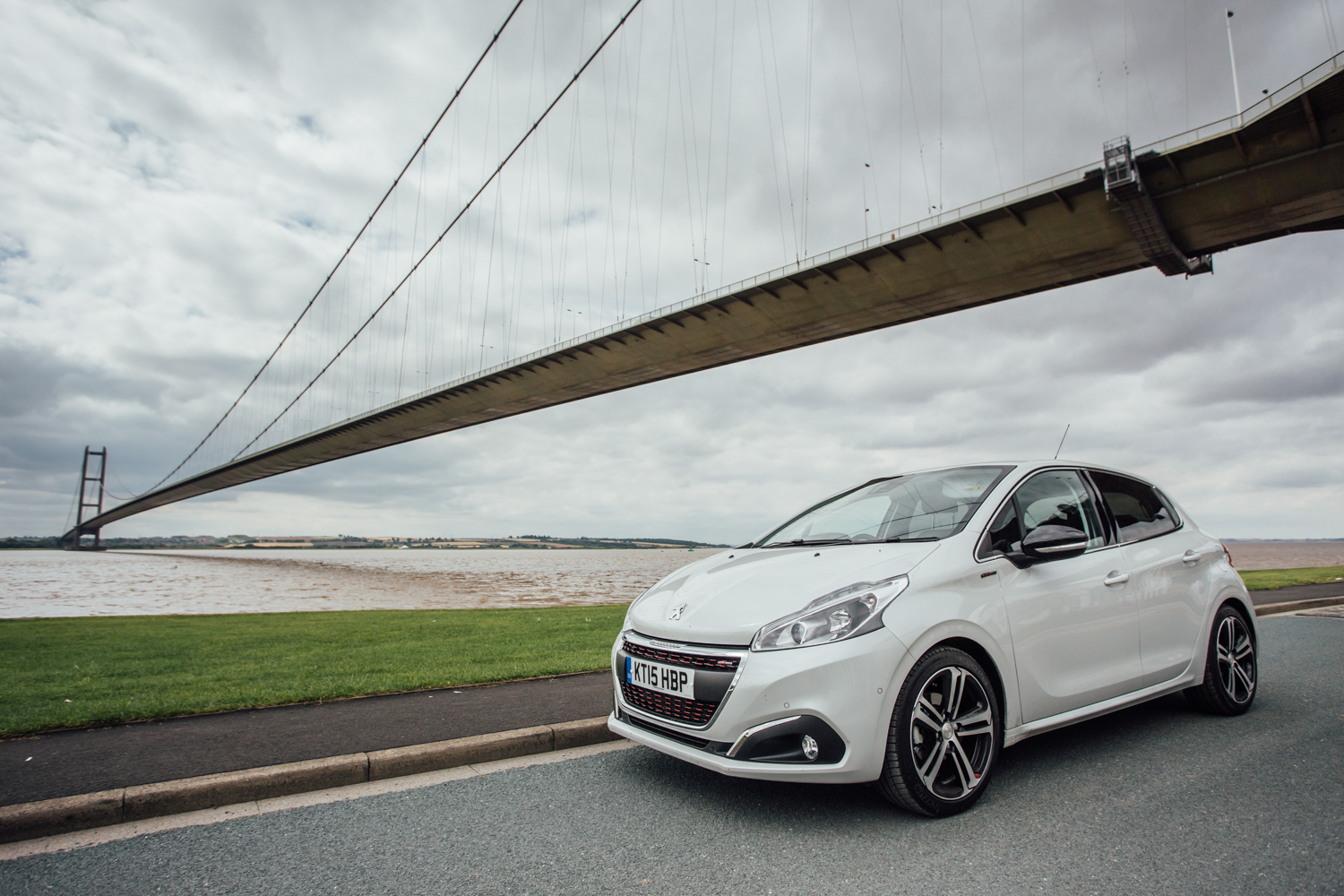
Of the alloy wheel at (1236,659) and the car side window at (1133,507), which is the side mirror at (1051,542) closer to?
the car side window at (1133,507)

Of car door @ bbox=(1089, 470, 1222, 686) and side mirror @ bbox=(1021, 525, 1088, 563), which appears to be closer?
side mirror @ bbox=(1021, 525, 1088, 563)

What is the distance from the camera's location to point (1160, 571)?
157 inches

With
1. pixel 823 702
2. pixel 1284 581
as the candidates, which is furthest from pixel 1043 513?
pixel 1284 581

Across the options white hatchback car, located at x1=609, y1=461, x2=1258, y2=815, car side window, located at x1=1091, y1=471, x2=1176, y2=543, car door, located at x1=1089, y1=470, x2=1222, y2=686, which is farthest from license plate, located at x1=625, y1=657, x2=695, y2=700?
car side window, located at x1=1091, y1=471, x2=1176, y2=543

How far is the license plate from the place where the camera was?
2947 millimetres

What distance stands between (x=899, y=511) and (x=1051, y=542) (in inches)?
30.5

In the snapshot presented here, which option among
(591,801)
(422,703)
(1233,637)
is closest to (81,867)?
(591,801)

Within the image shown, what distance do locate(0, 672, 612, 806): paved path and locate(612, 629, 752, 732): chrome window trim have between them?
1114 mm

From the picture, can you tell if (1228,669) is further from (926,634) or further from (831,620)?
(831,620)

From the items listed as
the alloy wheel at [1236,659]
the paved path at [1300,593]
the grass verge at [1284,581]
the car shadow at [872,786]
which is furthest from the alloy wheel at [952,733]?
the grass verge at [1284,581]

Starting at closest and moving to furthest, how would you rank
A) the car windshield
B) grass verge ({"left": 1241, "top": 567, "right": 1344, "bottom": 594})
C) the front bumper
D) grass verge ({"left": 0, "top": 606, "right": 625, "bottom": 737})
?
the front bumper → the car windshield → grass verge ({"left": 0, "top": 606, "right": 625, "bottom": 737}) → grass verge ({"left": 1241, "top": 567, "right": 1344, "bottom": 594})

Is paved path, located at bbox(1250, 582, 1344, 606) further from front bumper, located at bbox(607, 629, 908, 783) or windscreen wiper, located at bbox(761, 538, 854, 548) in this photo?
front bumper, located at bbox(607, 629, 908, 783)

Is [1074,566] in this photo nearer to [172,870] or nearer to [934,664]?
[934,664]

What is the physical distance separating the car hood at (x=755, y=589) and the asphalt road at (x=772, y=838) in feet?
2.55
